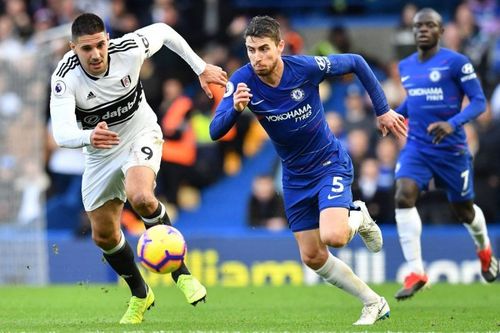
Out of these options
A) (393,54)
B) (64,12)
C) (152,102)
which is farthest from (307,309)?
(64,12)

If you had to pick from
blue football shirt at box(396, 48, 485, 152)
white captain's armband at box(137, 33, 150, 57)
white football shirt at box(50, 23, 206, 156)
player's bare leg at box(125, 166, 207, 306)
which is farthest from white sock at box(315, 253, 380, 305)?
blue football shirt at box(396, 48, 485, 152)

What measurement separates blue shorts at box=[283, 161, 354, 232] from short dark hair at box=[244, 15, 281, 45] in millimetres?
1228

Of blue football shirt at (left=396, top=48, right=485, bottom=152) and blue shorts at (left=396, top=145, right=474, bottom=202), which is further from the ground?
blue football shirt at (left=396, top=48, right=485, bottom=152)

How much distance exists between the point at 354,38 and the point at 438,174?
8.19 metres

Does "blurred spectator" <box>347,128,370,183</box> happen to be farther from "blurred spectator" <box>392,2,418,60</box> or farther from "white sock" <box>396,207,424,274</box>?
"white sock" <box>396,207,424,274</box>

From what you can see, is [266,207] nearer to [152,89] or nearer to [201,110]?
[201,110]

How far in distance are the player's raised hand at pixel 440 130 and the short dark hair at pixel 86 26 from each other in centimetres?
375

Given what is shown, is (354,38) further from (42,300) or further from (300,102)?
(300,102)

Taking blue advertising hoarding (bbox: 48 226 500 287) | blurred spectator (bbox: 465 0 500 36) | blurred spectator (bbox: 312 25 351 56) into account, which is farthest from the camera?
blurred spectator (bbox: 465 0 500 36)

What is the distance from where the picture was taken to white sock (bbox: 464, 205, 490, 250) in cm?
1319

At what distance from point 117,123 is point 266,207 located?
7.11m

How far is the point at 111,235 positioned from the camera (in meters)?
10.7

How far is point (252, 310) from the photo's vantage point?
12.0 meters

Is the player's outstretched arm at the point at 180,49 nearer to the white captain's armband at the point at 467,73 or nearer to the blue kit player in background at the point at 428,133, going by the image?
the blue kit player in background at the point at 428,133
